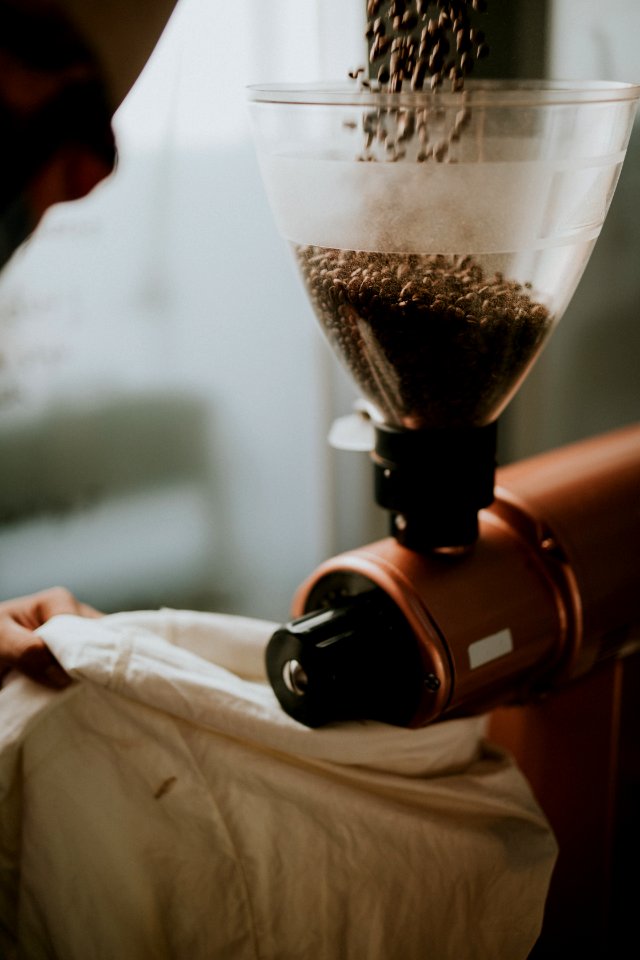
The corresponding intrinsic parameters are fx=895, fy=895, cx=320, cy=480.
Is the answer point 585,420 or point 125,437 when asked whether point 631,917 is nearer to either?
point 585,420

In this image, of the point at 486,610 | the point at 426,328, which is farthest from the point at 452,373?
the point at 486,610

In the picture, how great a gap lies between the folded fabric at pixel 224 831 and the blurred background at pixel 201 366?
1.90 ft

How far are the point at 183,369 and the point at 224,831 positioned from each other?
78cm

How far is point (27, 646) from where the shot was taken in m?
Result: 0.66

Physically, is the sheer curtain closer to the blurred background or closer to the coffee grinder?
the blurred background

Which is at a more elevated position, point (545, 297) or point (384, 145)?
point (384, 145)

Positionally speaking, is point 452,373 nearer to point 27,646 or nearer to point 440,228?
point 440,228

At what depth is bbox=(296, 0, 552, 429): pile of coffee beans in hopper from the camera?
55 cm

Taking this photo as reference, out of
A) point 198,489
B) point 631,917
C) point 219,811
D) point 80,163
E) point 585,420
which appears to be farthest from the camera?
point 198,489

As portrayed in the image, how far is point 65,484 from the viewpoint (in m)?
1.25

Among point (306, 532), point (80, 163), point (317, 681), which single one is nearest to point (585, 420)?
point (306, 532)

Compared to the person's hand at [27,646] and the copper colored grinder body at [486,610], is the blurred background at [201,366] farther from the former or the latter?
the person's hand at [27,646]

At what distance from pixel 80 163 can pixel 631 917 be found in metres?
0.88

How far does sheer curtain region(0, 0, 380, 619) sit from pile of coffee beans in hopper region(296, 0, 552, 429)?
0.60 m
